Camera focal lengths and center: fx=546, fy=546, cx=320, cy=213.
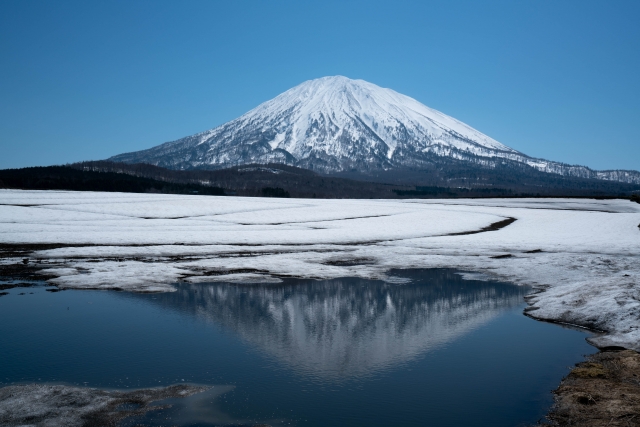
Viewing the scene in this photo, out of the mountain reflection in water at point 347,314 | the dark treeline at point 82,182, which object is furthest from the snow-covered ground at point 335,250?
the dark treeline at point 82,182

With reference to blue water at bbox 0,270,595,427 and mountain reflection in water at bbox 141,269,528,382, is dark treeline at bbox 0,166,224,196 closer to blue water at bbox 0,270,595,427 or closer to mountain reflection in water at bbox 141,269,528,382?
mountain reflection in water at bbox 141,269,528,382

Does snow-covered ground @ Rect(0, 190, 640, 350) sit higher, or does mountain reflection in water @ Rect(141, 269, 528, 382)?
snow-covered ground @ Rect(0, 190, 640, 350)

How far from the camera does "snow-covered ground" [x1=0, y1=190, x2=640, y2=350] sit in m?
19.8

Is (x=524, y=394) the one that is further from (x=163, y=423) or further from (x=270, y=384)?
(x=163, y=423)

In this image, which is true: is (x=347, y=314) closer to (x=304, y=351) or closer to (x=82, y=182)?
(x=304, y=351)

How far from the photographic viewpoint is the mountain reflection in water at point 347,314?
13.9 m

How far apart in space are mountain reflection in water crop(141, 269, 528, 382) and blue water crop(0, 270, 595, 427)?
68 mm

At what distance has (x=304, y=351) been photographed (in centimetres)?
1417

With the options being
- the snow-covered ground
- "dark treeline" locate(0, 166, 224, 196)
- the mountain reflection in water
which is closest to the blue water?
the mountain reflection in water

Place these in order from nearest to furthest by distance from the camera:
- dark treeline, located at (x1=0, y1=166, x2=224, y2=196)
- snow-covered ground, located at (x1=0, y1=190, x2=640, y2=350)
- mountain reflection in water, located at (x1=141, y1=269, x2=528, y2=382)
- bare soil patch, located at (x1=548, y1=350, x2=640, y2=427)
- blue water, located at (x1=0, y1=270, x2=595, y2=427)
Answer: bare soil patch, located at (x1=548, y1=350, x2=640, y2=427)
blue water, located at (x1=0, y1=270, x2=595, y2=427)
mountain reflection in water, located at (x1=141, y1=269, x2=528, y2=382)
snow-covered ground, located at (x1=0, y1=190, x2=640, y2=350)
dark treeline, located at (x1=0, y1=166, x2=224, y2=196)

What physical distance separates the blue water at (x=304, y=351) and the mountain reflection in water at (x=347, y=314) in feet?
0.22

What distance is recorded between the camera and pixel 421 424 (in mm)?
9922

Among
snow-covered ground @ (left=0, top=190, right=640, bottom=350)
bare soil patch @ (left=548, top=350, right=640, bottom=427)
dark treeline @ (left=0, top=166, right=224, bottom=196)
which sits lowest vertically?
bare soil patch @ (left=548, top=350, right=640, bottom=427)

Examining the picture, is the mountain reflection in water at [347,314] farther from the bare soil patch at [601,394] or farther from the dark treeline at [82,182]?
the dark treeline at [82,182]
